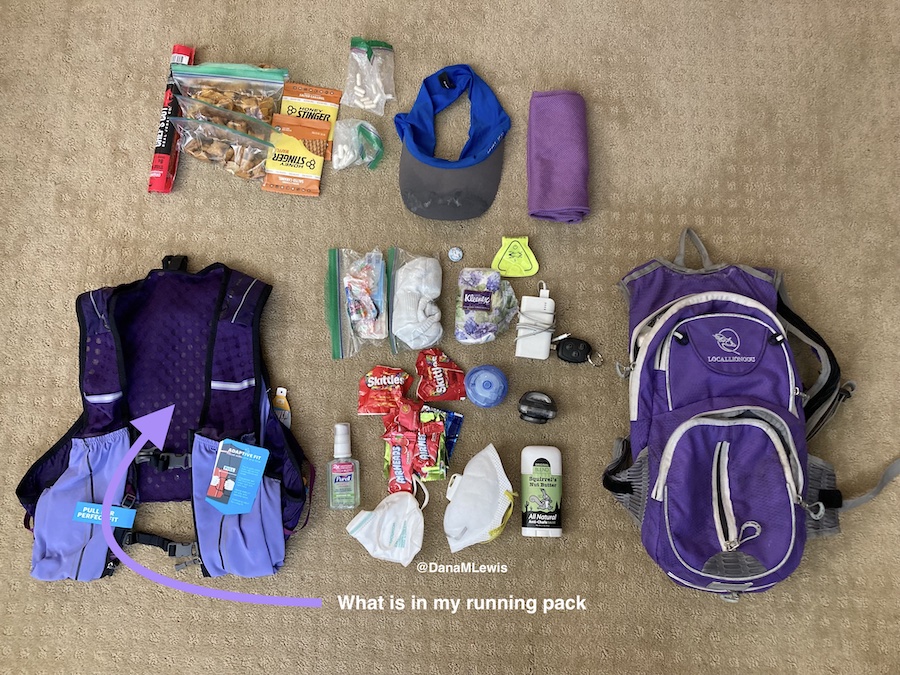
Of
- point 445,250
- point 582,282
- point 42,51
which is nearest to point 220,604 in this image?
point 445,250

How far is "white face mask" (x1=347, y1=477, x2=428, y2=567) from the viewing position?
1358 millimetres

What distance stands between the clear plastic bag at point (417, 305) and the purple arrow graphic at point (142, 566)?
0.57 metres

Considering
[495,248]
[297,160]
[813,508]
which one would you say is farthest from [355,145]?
[813,508]

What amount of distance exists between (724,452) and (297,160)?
1.21m

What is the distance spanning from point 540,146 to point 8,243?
1.37 meters

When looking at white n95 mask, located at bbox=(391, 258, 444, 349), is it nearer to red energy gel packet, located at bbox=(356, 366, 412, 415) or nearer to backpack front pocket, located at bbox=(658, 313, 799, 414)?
red energy gel packet, located at bbox=(356, 366, 412, 415)

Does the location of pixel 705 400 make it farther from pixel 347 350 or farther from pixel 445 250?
pixel 347 350

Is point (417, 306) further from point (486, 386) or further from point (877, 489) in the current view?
A: point (877, 489)

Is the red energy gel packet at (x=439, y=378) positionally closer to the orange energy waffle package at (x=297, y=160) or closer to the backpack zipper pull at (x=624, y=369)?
the backpack zipper pull at (x=624, y=369)

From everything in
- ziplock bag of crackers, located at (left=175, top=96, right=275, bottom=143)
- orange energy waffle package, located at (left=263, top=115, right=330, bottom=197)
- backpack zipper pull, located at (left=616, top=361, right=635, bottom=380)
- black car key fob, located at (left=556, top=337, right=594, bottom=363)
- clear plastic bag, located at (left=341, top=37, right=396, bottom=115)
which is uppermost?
clear plastic bag, located at (left=341, top=37, right=396, bottom=115)

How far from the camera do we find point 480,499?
136 centimetres

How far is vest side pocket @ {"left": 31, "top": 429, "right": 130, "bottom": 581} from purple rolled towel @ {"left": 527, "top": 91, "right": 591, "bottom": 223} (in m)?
1.20

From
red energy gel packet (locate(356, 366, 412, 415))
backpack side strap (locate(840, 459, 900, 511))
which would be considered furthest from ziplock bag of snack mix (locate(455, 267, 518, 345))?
backpack side strap (locate(840, 459, 900, 511))

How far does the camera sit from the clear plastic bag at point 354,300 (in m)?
1.42
